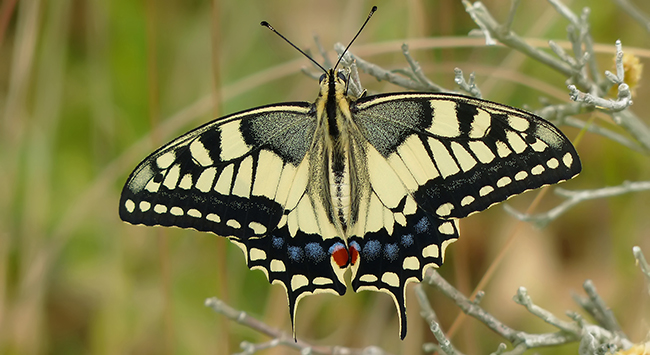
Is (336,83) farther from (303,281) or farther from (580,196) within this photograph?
(580,196)

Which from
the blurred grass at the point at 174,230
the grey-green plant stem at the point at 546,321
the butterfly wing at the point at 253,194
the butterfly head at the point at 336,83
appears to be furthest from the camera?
the blurred grass at the point at 174,230

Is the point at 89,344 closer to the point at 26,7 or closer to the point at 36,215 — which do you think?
the point at 36,215

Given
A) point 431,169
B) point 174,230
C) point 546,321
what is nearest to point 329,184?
point 431,169

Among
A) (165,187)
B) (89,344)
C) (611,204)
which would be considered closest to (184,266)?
(89,344)

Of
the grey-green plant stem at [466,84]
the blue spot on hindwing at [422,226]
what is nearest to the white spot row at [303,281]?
the blue spot on hindwing at [422,226]

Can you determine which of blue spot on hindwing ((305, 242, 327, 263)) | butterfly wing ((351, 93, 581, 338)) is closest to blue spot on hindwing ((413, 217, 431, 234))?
butterfly wing ((351, 93, 581, 338))

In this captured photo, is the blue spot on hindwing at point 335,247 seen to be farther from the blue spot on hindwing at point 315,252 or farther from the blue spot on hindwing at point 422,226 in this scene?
the blue spot on hindwing at point 422,226

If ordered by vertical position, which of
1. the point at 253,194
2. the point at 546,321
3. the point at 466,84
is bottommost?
the point at 546,321

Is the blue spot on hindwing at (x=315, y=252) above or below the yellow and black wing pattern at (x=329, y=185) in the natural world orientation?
below
